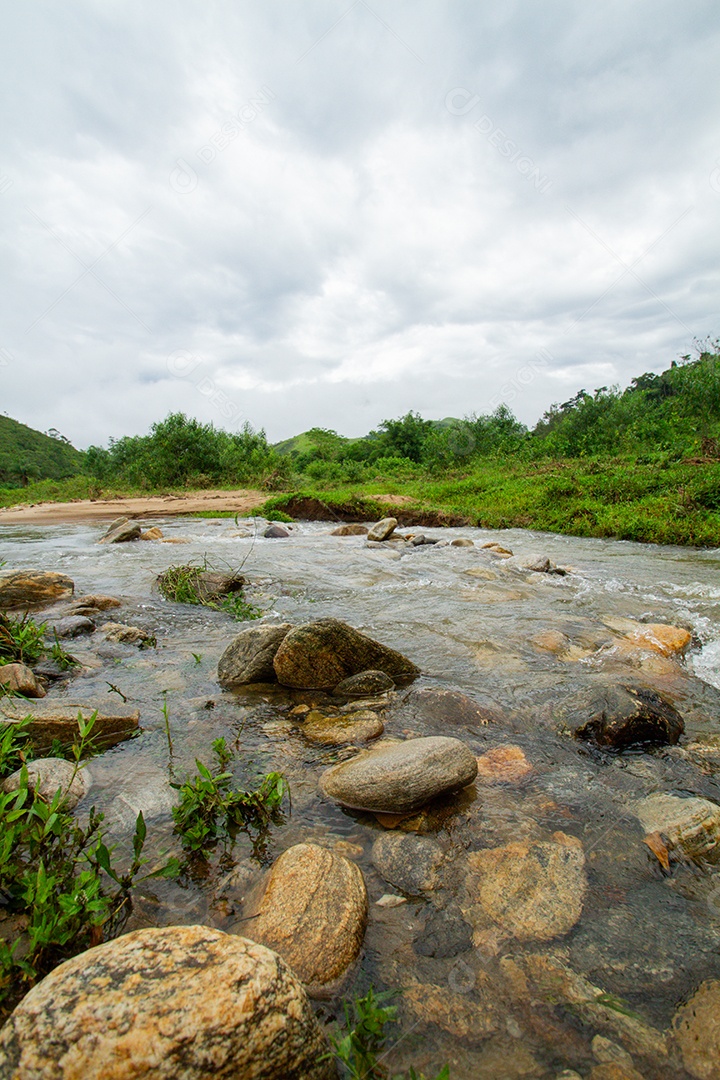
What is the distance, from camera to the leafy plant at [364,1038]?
145 cm

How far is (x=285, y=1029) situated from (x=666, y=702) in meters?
3.38

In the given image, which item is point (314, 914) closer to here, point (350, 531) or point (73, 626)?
point (73, 626)

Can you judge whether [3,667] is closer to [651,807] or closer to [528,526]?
[651,807]

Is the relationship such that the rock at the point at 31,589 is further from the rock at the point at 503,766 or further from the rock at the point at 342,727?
the rock at the point at 503,766

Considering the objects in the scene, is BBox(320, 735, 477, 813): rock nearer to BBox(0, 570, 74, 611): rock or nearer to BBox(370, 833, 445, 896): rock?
BBox(370, 833, 445, 896): rock

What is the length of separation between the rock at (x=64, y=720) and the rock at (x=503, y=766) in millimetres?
2324

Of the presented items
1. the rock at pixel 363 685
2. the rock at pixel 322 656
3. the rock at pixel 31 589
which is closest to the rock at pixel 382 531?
the rock at pixel 31 589

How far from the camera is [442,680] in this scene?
4531 millimetres

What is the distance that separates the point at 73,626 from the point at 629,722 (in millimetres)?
5578

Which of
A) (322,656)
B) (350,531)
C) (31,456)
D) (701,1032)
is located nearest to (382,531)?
(350,531)

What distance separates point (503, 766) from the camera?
10.3 ft

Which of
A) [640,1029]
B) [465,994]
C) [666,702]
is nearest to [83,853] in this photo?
[465,994]

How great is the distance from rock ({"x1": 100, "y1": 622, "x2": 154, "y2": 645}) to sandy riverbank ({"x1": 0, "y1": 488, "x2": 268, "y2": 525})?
16848mm

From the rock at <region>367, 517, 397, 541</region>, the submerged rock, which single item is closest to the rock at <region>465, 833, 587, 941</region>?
the rock at <region>367, 517, 397, 541</region>
